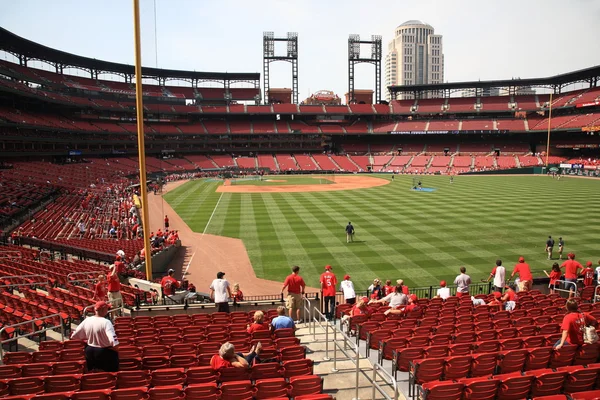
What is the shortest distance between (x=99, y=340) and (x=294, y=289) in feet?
20.2

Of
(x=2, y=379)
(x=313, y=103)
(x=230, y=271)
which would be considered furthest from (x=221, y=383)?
(x=313, y=103)

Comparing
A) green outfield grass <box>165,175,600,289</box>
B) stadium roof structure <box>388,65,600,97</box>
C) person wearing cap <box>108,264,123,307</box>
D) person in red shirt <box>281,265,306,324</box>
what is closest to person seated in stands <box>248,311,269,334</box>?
person in red shirt <box>281,265,306,324</box>

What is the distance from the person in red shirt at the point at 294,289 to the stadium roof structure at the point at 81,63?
60759 millimetres

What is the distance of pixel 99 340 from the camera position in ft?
20.8

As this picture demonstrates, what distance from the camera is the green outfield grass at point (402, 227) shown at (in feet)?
68.5

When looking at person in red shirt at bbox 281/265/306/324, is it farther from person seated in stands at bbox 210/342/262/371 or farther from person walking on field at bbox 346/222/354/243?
person walking on field at bbox 346/222/354/243

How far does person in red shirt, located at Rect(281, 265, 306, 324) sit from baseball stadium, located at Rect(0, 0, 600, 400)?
0.05 meters

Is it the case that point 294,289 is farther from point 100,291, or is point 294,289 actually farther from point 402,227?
point 402,227

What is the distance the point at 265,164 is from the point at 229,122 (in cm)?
1980

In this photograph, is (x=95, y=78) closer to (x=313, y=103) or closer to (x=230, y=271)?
(x=313, y=103)

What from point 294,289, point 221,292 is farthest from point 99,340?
point 294,289

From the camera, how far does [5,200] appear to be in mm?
29203

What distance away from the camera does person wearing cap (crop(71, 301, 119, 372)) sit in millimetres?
6277

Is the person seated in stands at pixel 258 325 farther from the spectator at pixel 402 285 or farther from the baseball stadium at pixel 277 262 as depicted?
the spectator at pixel 402 285
